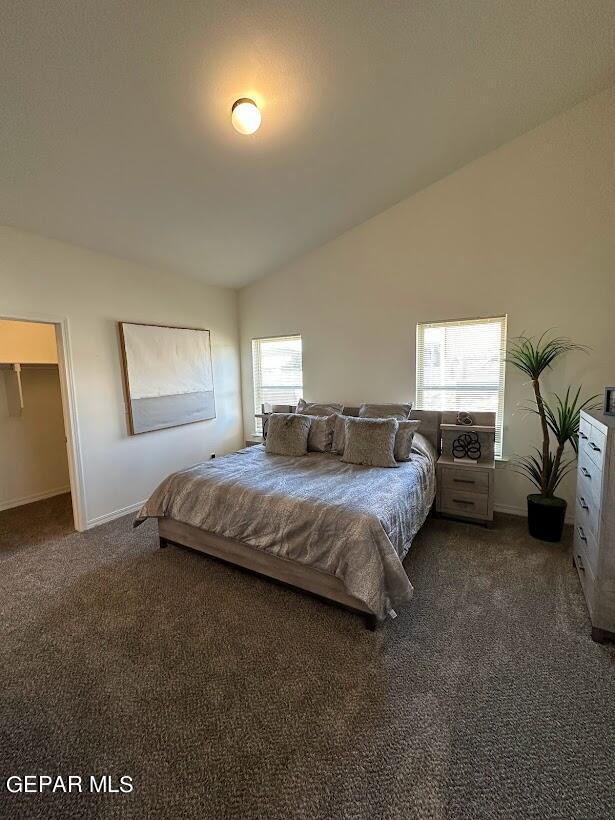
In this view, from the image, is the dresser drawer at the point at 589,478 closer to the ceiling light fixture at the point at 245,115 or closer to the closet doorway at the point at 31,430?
the ceiling light fixture at the point at 245,115

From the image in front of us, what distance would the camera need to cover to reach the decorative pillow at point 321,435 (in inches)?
134

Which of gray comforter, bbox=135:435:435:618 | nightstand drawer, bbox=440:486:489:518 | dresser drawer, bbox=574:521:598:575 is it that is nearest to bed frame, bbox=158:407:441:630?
gray comforter, bbox=135:435:435:618

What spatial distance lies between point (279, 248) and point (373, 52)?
A: 2.11m

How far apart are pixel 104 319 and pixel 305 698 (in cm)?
351

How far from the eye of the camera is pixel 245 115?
1935mm

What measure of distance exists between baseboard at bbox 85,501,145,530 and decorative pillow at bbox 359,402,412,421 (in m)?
2.66

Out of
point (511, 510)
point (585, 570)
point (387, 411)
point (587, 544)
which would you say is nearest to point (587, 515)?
point (587, 544)

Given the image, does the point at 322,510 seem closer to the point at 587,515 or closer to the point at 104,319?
the point at 587,515

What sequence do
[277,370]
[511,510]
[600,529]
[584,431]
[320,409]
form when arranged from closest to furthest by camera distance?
1. [600,529]
2. [584,431]
3. [511,510]
4. [320,409]
5. [277,370]

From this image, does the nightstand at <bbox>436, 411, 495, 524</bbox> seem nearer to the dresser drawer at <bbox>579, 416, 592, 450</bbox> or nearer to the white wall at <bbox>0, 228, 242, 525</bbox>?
the dresser drawer at <bbox>579, 416, 592, 450</bbox>

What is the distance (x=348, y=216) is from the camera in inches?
142

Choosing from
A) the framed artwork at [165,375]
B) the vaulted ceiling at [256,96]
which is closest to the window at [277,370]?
the framed artwork at [165,375]

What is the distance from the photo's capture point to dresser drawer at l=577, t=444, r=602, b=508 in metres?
1.83

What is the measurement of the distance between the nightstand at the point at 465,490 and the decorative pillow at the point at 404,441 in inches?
17.9
